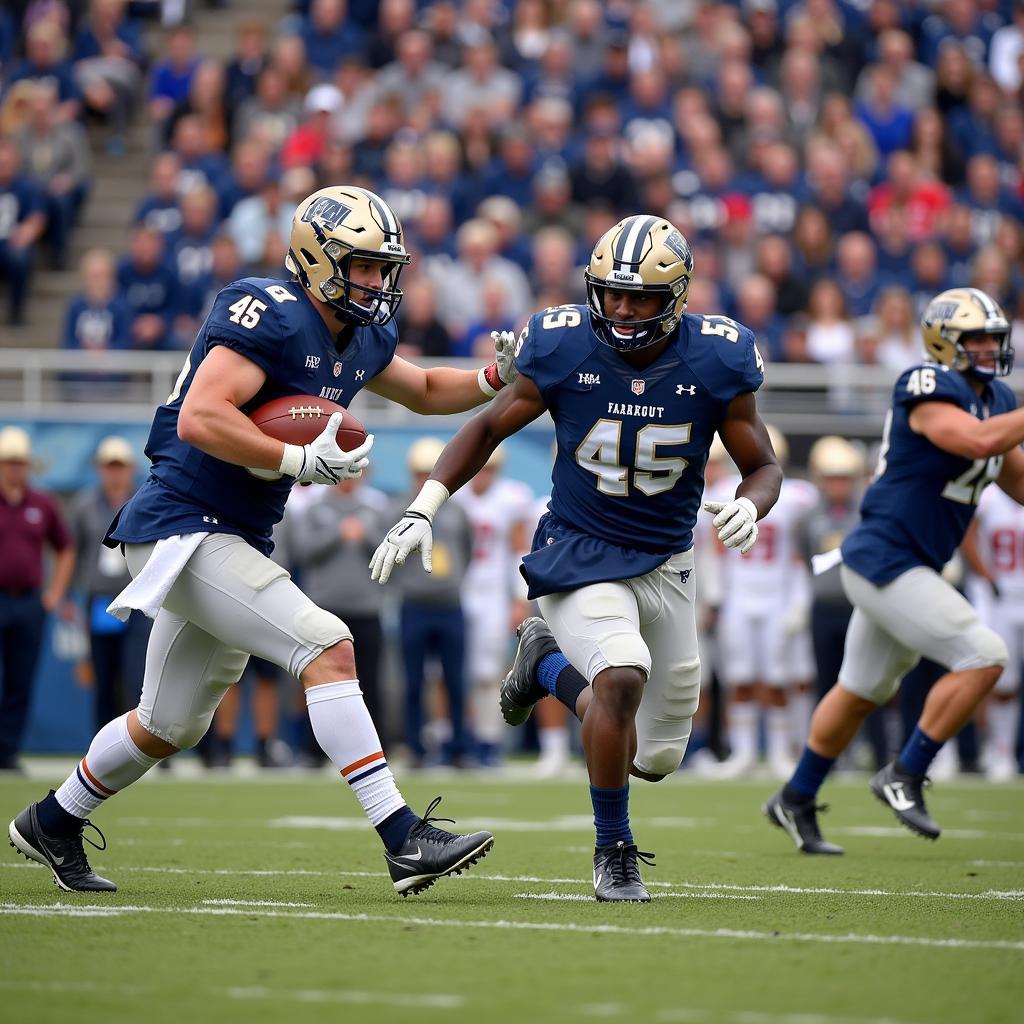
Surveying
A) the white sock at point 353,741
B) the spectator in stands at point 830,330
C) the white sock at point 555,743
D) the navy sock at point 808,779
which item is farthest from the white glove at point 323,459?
the spectator in stands at point 830,330

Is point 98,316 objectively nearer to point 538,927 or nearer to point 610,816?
point 610,816

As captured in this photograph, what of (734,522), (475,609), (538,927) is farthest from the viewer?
(475,609)

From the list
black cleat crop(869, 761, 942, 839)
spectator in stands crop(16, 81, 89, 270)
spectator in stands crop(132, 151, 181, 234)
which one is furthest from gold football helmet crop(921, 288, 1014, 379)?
spectator in stands crop(16, 81, 89, 270)

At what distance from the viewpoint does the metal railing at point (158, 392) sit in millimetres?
12406

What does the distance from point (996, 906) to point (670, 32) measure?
11654 mm

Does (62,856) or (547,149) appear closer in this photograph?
(62,856)

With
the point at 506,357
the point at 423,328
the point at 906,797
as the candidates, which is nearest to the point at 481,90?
the point at 423,328

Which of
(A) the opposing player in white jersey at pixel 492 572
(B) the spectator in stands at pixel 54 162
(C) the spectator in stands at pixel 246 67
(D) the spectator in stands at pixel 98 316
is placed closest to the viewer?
(A) the opposing player in white jersey at pixel 492 572

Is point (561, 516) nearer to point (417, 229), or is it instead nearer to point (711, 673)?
point (711, 673)

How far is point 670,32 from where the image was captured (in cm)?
1563

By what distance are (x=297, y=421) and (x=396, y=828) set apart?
1112 mm

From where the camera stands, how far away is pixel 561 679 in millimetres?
5586

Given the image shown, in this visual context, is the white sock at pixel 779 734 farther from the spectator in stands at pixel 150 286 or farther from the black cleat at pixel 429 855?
the black cleat at pixel 429 855

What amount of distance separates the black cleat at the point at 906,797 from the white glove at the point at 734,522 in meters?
1.92
